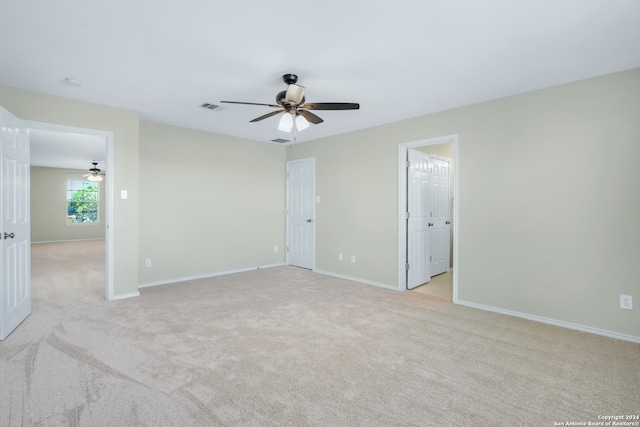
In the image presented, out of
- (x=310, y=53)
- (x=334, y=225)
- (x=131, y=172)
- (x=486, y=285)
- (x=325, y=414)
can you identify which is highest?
(x=310, y=53)

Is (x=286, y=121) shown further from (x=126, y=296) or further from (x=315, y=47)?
(x=126, y=296)

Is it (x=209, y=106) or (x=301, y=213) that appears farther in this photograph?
(x=301, y=213)

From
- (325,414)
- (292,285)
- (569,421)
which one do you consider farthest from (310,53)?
(292,285)

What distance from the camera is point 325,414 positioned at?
75.6 inches

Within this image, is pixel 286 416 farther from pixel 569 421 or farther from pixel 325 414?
pixel 569 421

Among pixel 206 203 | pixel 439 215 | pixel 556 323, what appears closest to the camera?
pixel 556 323

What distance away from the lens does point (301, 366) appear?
2.48 meters

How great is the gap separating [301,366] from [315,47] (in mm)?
2530

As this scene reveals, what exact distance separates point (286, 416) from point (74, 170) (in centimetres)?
1241

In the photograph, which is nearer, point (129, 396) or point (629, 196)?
point (129, 396)

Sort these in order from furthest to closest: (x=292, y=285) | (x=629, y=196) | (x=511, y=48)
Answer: (x=292, y=285), (x=629, y=196), (x=511, y=48)

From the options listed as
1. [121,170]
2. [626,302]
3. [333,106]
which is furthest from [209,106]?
[626,302]

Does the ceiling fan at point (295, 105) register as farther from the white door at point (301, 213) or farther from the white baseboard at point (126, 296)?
the white baseboard at point (126, 296)

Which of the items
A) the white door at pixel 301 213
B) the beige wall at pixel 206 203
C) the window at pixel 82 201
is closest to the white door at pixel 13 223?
the beige wall at pixel 206 203
